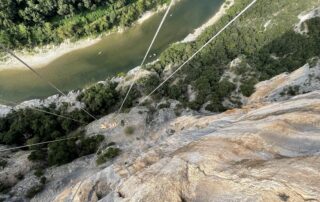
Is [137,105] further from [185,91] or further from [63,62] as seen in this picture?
[63,62]

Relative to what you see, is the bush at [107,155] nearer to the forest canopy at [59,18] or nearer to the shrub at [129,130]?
the shrub at [129,130]

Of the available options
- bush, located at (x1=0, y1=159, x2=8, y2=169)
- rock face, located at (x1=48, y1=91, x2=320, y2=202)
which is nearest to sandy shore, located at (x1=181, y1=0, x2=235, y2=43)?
bush, located at (x1=0, y1=159, x2=8, y2=169)

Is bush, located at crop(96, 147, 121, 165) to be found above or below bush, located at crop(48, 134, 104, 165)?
below

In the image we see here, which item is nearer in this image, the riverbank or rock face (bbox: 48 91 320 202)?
rock face (bbox: 48 91 320 202)

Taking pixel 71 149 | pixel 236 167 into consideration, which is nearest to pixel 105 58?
pixel 71 149

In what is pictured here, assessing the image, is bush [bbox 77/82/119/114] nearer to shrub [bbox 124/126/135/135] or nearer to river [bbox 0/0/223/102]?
shrub [bbox 124/126/135/135]

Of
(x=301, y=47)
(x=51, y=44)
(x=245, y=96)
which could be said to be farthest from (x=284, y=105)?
(x=51, y=44)
